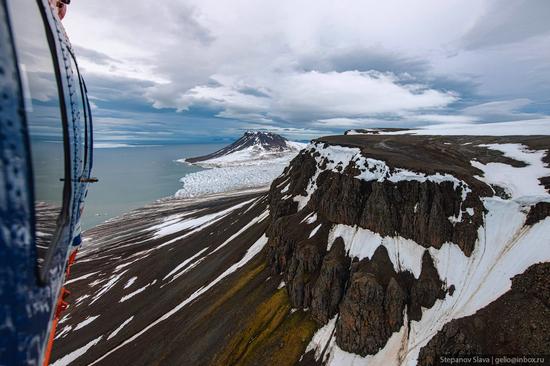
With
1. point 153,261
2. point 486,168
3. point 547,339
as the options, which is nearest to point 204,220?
point 153,261

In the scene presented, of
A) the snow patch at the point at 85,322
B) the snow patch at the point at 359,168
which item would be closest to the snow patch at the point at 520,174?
the snow patch at the point at 359,168

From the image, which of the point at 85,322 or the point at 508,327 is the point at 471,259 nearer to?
the point at 508,327

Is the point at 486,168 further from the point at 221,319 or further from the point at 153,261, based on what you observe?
the point at 153,261

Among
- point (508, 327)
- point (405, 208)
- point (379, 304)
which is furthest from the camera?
point (405, 208)

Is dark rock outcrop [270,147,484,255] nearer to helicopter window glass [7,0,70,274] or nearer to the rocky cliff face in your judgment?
the rocky cliff face

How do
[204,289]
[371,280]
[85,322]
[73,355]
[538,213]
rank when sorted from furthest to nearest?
[85,322] < [204,289] < [73,355] < [371,280] < [538,213]

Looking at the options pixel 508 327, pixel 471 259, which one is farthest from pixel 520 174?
pixel 508 327
